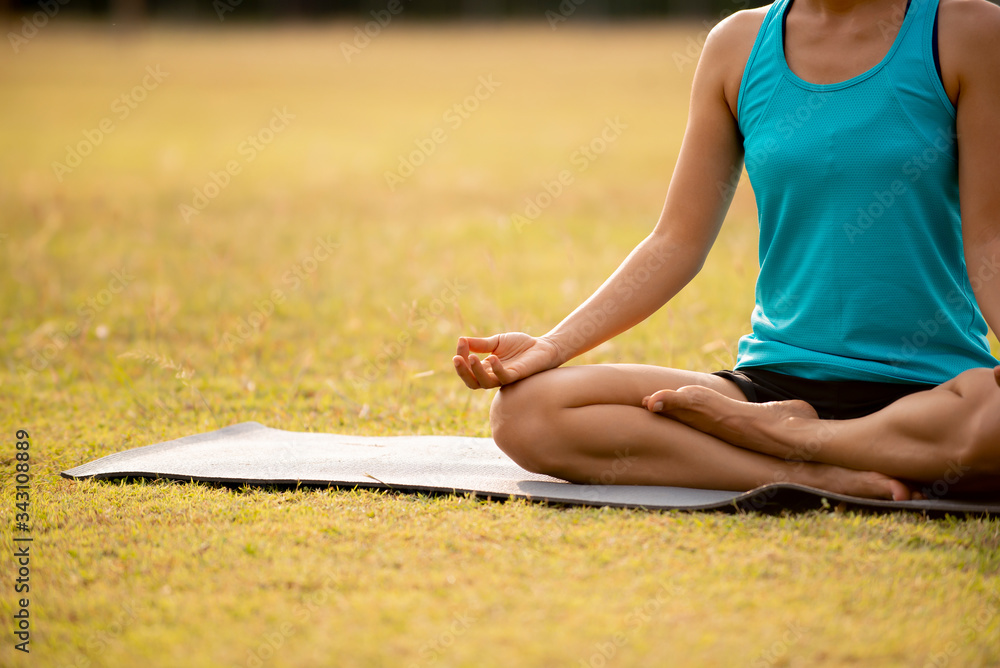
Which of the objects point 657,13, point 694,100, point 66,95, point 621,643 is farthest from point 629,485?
point 657,13

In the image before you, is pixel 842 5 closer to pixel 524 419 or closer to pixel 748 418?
pixel 748 418

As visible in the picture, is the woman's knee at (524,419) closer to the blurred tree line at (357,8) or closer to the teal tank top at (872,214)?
the teal tank top at (872,214)

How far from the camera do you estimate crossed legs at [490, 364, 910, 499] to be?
262cm

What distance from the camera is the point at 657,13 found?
34438 mm

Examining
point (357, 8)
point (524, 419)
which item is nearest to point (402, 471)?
point (524, 419)

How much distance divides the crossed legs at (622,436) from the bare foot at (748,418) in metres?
0.05

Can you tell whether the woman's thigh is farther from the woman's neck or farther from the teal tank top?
the woman's neck

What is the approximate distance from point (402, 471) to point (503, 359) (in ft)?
1.62

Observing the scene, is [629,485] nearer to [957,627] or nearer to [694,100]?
[957,627]

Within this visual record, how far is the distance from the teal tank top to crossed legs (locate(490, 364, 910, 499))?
0.30 meters

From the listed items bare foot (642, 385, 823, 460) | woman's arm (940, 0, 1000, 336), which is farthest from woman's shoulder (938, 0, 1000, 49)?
bare foot (642, 385, 823, 460)

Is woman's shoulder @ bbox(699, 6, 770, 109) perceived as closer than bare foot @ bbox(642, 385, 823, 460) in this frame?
No

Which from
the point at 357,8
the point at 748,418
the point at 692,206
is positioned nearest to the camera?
the point at 748,418

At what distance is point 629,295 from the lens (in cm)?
280
